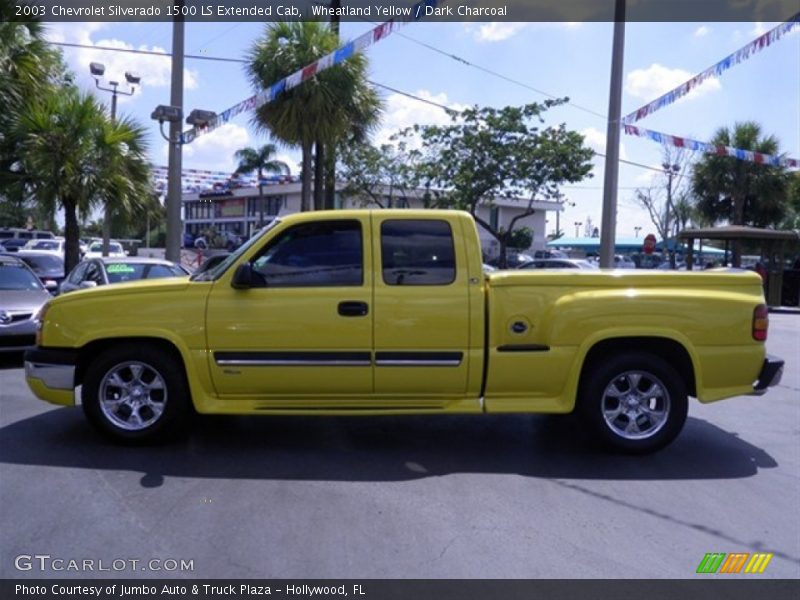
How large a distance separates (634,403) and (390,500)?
2.30 meters

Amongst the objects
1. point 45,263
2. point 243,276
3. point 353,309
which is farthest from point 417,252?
point 45,263

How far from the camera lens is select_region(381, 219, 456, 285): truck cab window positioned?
608 centimetres

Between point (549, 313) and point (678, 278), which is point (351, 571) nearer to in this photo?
point (549, 313)

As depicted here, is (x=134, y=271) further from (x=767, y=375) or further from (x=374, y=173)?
Answer: (x=374, y=173)

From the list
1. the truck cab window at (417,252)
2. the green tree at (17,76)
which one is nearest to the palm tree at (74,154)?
the green tree at (17,76)

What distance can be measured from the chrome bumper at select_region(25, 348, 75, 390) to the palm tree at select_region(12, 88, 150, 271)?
11237 millimetres

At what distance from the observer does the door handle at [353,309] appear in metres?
5.95

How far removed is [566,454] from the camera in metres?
6.29

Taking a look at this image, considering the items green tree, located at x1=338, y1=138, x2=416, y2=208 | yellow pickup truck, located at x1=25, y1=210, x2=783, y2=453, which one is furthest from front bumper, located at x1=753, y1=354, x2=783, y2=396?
green tree, located at x1=338, y1=138, x2=416, y2=208

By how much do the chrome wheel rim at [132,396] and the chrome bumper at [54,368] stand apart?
271 millimetres

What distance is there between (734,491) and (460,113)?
23.6m

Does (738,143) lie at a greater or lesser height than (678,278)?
greater

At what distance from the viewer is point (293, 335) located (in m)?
5.95

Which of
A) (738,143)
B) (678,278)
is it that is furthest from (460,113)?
(678,278)
